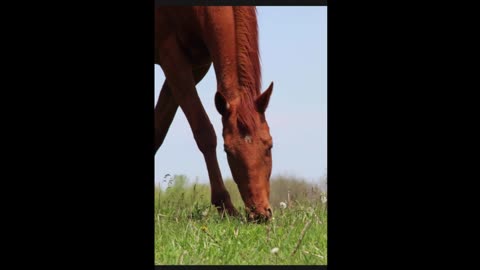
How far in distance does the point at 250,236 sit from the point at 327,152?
910mm

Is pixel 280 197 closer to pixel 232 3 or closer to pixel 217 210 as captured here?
pixel 217 210

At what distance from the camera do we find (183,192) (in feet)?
17.0

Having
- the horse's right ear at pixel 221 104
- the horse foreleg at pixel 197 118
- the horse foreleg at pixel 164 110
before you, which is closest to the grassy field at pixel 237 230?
the horse foreleg at pixel 197 118

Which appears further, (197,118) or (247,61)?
(197,118)

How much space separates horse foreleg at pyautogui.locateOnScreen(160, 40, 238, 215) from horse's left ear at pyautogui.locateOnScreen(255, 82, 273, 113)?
580 mm

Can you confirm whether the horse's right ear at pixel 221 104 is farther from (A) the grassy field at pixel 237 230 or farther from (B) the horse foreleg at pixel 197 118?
(A) the grassy field at pixel 237 230

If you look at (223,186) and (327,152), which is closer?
(327,152)

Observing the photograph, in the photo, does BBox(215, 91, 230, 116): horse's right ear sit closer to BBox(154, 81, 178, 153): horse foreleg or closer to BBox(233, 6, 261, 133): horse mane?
BBox(233, 6, 261, 133): horse mane

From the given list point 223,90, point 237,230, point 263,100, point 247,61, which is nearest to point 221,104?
point 223,90

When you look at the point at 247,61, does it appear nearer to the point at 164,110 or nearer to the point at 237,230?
the point at 164,110

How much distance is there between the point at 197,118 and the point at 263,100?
0.71 meters

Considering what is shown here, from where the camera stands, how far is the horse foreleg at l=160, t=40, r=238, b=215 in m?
5.52

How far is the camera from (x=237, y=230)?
452 centimetres
